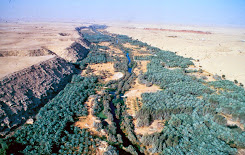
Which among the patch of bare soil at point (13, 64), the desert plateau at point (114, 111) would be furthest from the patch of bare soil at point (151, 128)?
the patch of bare soil at point (13, 64)

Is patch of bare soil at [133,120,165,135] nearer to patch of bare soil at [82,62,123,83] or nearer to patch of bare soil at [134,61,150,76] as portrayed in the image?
patch of bare soil at [82,62,123,83]

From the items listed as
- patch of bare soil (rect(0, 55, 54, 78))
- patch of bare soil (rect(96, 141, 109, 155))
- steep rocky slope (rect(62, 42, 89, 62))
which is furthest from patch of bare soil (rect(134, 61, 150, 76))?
patch of bare soil (rect(0, 55, 54, 78))

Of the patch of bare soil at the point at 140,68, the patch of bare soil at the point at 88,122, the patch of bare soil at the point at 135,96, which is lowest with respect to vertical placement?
the patch of bare soil at the point at 88,122

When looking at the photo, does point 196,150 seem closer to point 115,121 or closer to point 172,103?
point 172,103

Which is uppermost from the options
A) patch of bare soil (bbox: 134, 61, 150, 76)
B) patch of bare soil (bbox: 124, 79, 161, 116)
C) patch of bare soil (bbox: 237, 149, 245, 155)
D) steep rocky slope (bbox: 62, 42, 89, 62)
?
steep rocky slope (bbox: 62, 42, 89, 62)

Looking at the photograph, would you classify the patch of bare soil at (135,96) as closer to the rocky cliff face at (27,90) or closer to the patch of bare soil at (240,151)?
the patch of bare soil at (240,151)

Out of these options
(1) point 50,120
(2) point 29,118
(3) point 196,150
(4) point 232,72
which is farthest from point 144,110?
(4) point 232,72
